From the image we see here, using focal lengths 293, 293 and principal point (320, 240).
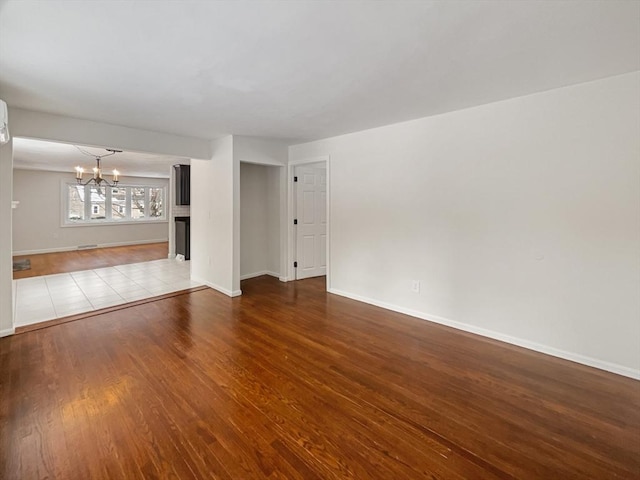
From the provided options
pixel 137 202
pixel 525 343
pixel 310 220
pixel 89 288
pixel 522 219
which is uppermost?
pixel 137 202

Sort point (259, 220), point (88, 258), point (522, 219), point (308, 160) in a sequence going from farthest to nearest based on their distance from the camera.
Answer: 1. point (88, 258)
2. point (259, 220)
3. point (308, 160)
4. point (522, 219)

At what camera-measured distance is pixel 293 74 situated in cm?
230

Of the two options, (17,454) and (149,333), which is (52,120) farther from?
(17,454)

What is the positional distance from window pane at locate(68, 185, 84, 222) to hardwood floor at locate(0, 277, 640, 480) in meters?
7.30

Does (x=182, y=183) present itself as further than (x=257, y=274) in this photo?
Yes

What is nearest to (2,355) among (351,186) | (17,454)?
(17,454)

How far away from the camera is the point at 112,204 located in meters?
9.56

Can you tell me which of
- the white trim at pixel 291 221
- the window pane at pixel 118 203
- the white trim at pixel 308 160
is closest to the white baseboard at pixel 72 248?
the window pane at pixel 118 203

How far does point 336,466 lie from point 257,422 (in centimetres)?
58

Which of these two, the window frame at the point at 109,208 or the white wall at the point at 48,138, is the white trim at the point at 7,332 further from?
the window frame at the point at 109,208

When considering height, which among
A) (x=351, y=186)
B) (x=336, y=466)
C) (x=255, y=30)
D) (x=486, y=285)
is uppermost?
(x=255, y=30)

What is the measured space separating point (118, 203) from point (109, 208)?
0.32 meters

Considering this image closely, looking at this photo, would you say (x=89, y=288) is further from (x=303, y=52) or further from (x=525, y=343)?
(x=525, y=343)

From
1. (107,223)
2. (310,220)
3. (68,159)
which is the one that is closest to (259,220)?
(310,220)
